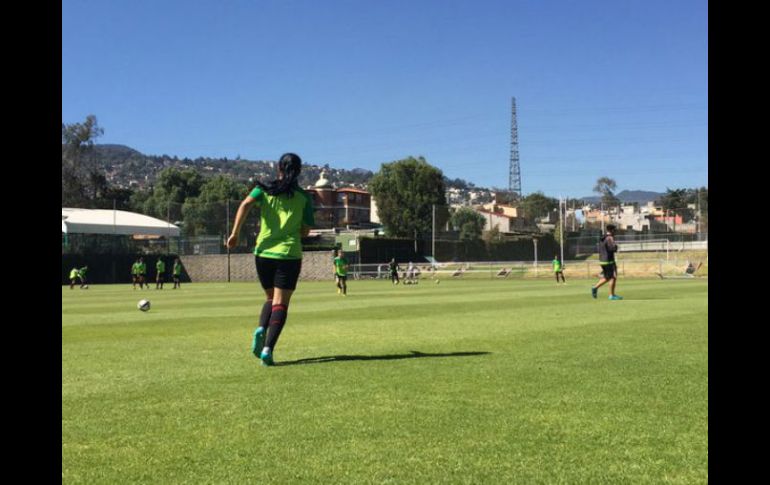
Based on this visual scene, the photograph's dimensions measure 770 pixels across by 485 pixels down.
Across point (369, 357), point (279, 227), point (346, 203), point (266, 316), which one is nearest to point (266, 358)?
point (266, 316)

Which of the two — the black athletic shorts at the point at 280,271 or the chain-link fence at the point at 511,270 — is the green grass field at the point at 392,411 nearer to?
the black athletic shorts at the point at 280,271

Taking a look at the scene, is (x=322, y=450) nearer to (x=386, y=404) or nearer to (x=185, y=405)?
(x=386, y=404)

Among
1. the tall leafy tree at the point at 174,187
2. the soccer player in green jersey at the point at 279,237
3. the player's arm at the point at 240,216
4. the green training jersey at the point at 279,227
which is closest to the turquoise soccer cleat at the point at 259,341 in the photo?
the soccer player in green jersey at the point at 279,237

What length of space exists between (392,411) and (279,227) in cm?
322

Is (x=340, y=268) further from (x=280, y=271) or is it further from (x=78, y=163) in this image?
(x=78, y=163)

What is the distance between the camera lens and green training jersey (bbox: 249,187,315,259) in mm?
7402

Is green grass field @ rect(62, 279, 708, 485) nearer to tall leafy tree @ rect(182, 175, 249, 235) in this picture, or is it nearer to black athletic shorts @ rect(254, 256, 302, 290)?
black athletic shorts @ rect(254, 256, 302, 290)

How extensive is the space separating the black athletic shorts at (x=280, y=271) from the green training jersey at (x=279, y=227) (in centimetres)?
5

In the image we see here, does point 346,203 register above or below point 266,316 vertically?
above

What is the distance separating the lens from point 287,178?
740 cm

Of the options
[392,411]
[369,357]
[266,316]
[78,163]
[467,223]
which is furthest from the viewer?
[78,163]

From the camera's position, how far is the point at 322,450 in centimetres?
376

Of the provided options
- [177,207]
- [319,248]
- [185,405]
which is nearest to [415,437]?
[185,405]
